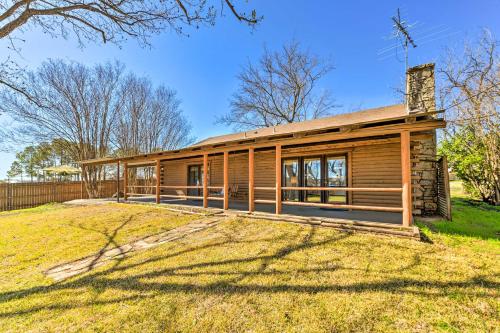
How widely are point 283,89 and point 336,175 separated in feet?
47.6

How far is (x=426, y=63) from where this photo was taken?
24.8 ft

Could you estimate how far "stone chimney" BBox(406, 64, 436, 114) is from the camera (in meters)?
7.39

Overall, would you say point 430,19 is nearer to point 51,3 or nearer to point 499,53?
point 499,53

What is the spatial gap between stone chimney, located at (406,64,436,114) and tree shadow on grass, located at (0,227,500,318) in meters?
5.98

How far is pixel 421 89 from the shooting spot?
7574mm

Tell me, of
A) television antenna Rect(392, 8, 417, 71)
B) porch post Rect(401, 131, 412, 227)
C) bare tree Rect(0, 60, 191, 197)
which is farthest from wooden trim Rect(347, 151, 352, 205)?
bare tree Rect(0, 60, 191, 197)

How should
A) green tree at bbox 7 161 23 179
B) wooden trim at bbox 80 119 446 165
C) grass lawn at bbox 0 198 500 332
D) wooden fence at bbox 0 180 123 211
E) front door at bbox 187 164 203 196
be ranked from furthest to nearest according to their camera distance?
green tree at bbox 7 161 23 179 < wooden fence at bbox 0 180 123 211 < front door at bbox 187 164 203 196 < wooden trim at bbox 80 119 446 165 < grass lawn at bbox 0 198 500 332

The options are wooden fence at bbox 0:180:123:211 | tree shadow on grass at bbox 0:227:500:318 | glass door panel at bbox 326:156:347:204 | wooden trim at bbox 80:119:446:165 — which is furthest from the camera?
wooden fence at bbox 0:180:123:211

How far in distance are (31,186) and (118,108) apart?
827cm

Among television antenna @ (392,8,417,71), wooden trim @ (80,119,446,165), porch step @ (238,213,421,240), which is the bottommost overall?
porch step @ (238,213,421,240)

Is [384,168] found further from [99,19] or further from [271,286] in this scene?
[99,19]

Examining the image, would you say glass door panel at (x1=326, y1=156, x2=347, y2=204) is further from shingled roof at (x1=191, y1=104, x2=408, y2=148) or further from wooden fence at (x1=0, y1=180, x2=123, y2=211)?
wooden fence at (x1=0, y1=180, x2=123, y2=211)

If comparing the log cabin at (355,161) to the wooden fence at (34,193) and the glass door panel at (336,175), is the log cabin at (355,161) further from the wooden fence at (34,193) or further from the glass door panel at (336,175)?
the wooden fence at (34,193)

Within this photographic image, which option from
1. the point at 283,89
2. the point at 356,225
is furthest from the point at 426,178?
the point at 283,89
